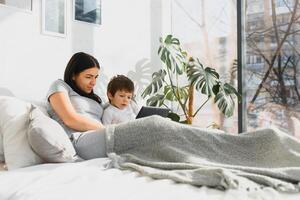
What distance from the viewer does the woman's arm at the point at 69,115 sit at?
196 centimetres

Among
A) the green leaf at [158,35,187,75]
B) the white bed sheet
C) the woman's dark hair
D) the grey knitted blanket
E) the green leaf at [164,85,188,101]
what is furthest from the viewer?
Result: the green leaf at [164,85,188,101]

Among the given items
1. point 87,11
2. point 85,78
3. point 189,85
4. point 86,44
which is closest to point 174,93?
point 189,85

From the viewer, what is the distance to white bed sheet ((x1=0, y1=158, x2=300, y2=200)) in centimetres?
106

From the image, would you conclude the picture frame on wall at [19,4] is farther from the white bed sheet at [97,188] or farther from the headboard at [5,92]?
the white bed sheet at [97,188]

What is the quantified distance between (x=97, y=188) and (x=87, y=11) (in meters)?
2.20

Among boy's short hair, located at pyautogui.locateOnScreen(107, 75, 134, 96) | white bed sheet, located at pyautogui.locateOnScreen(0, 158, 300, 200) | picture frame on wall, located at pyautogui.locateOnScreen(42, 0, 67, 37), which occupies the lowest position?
white bed sheet, located at pyautogui.locateOnScreen(0, 158, 300, 200)

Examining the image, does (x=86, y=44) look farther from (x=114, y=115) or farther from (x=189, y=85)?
(x=189, y=85)

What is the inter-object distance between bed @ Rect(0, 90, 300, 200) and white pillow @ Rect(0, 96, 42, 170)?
177 millimetres

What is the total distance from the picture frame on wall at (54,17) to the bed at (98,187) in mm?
1542

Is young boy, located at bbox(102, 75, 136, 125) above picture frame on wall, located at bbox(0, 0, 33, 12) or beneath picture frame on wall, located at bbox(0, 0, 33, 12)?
beneath

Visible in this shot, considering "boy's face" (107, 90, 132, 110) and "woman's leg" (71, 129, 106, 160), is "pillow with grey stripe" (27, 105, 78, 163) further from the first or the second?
"boy's face" (107, 90, 132, 110)

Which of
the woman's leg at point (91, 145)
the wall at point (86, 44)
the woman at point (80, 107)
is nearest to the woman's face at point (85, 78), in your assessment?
the woman at point (80, 107)

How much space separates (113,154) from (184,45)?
2.59 m

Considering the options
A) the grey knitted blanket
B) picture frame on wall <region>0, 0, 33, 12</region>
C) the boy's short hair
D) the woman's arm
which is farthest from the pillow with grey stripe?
picture frame on wall <region>0, 0, 33, 12</region>
